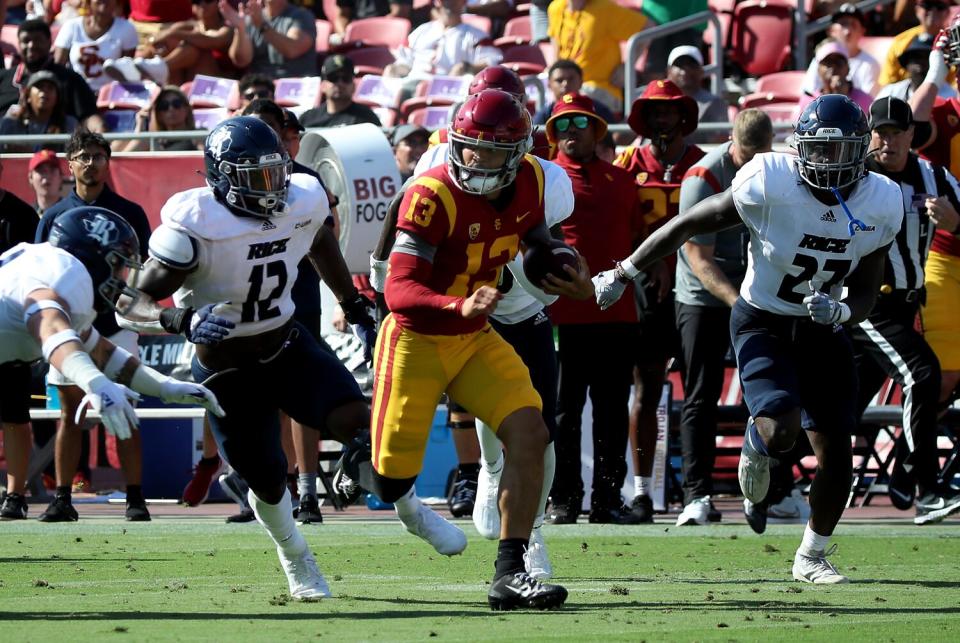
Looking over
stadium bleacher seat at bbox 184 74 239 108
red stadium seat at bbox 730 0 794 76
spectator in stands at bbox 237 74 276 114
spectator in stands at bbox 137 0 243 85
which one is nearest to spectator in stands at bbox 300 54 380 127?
spectator in stands at bbox 237 74 276 114

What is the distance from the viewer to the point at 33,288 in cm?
552

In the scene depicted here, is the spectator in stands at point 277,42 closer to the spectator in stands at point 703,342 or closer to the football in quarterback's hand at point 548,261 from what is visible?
the spectator in stands at point 703,342

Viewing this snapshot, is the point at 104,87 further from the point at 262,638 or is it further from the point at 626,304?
the point at 262,638

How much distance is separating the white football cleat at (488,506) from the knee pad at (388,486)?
79cm

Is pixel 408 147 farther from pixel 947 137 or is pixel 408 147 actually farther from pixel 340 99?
pixel 947 137

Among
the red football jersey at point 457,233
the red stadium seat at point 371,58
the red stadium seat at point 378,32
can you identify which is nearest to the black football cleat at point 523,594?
the red football jersey at point 457,233

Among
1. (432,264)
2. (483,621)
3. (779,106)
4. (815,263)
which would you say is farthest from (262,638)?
(779,106)

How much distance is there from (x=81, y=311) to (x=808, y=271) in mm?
2684

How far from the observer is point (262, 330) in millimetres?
6078

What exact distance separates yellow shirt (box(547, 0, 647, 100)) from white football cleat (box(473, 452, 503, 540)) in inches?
262

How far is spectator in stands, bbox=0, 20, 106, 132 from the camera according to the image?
41.4 feet

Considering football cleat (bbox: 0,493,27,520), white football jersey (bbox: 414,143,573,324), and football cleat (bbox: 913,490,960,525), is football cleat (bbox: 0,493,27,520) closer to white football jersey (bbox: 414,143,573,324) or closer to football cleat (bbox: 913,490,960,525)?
white football jersey (bbox: 414,143,573,324)

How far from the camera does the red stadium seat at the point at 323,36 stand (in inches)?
622

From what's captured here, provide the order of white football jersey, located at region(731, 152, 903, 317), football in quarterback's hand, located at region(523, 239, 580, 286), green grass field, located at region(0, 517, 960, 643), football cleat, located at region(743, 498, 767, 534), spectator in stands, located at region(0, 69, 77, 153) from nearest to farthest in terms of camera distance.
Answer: green grass field, located at region(0, 517, 960, 643)
football in quarterback's hand, located at region(523, 239, 580, 286)
white football jersey, located at region(731, 152, 903, 317)
football cleat, located at region(743, 498, 767, 534)
spectator in stands, located at region(0, 69, 77, 153)
